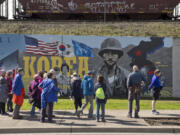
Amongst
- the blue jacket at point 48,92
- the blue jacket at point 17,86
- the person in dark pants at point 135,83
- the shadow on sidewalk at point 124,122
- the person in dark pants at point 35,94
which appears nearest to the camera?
the shadow on sidewalk at point 124,122

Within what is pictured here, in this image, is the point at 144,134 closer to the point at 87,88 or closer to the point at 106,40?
the point at 87,88

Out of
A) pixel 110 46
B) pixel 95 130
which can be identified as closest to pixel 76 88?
pixel 95 130

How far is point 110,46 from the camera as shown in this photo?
619 inches

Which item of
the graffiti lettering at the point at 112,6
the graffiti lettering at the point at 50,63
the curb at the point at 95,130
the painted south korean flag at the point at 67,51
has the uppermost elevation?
the graffiti lettering at the point at 112,6

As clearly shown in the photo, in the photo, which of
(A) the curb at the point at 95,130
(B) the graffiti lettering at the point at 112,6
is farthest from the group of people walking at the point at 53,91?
(B) the graffiti lettering at the point at 112,6

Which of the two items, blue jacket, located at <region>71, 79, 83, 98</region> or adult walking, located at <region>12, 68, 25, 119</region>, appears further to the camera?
blue jacket, located at <region>71, 79, 83, 98</region>

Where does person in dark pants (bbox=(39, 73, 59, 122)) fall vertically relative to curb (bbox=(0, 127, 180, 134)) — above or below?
above

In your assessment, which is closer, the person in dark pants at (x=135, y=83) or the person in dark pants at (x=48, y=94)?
the person in dark pants at (x=48, y=94)

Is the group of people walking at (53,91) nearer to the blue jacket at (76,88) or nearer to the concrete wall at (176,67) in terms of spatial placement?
the blue jacket at (76,88)

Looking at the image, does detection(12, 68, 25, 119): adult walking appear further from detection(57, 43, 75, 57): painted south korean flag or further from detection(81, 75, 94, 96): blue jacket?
detection(57, 43, 75, 57): painted south korean flag

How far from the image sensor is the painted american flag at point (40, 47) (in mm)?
15727

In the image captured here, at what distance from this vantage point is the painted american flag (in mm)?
15727

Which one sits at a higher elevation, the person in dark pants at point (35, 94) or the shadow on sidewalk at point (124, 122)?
the person in dark pants at point (35, 94)

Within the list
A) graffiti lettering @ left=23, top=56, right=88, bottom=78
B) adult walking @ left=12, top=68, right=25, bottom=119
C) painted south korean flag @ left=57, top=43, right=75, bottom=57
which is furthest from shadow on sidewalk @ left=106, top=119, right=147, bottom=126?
painted south korean flag @ left=57, top=43, right=75, bottom=57
